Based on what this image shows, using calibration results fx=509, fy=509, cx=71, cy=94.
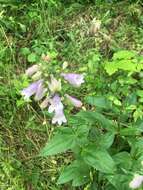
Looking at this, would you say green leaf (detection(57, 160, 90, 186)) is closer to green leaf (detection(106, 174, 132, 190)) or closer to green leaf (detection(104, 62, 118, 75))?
green leaf (detection(106, 174, 132, 190))

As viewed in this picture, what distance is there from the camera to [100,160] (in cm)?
235

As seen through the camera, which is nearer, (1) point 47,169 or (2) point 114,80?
(1) point 47,169

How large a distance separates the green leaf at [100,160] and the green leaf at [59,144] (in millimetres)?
102

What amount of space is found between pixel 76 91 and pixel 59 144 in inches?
41.5

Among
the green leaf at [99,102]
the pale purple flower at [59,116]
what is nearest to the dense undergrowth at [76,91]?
the green leaf at [99,102]

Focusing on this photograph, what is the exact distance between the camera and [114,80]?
11.0ft

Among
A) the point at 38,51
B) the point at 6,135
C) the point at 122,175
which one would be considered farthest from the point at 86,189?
the point at 38,51

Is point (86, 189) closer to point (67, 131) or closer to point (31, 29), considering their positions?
point (67, 131)

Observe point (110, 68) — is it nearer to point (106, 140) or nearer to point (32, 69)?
point (106, 140)

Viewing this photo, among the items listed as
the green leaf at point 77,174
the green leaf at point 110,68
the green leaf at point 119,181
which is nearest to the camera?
the green leaf at point 119,181

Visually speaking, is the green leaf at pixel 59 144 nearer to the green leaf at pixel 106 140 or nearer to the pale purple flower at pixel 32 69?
the green leaf at pixel 106 140

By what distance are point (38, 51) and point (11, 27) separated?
377 millimetres

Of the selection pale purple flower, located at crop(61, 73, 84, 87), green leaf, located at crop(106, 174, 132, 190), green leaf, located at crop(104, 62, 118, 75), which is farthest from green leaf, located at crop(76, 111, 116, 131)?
green leaf, located at crop(104, 62, 118, 75)

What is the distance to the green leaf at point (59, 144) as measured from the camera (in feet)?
7.65
